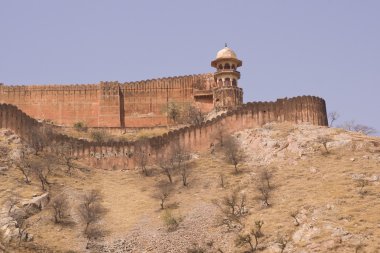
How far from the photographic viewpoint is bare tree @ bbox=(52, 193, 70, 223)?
46.0 metres

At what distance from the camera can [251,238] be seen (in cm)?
4091

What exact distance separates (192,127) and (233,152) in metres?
6.45

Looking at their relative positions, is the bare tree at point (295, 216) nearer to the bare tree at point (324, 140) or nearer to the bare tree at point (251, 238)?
the bare tree at point (251, 238)

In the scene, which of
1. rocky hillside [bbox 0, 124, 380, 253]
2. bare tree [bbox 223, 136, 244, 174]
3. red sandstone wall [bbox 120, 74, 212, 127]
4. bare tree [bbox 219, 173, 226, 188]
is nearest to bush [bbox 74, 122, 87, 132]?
red sandstone wall [bbox 120, 74, 212, 127]

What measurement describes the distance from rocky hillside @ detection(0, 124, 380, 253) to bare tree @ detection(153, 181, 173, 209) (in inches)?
4.5

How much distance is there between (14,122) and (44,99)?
891 inches

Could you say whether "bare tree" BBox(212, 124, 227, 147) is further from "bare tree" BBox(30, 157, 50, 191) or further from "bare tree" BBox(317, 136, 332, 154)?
"bare tree" BBox(30, 157, 50, 191)

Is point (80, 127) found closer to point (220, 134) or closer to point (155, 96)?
point (155, 96)

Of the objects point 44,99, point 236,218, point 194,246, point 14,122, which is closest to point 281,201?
point 236,218

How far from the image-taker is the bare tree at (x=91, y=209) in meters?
45.7

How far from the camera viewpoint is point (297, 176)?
161 feet

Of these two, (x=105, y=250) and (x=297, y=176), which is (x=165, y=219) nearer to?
(x=105, y=250)

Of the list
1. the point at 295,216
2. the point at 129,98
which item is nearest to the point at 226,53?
the point at 129,98

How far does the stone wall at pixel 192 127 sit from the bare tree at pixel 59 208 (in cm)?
1123
